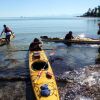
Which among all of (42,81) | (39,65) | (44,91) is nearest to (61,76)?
(39,65)

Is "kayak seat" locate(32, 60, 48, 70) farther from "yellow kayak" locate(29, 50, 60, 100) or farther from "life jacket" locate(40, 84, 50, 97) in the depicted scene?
"life jacket" locate(40, 84, 50, 97)

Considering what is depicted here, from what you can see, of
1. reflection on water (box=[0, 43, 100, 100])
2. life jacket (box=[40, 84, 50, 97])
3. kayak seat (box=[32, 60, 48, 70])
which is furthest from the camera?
kayak seat (box=[32, 60, 48, 70])

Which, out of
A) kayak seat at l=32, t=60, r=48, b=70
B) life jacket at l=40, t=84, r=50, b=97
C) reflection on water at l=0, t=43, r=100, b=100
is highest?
kayak seat at l=32, t=60, r=48, b=70

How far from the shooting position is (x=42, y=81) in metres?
13.8

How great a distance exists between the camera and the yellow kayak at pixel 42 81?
12.0 metres


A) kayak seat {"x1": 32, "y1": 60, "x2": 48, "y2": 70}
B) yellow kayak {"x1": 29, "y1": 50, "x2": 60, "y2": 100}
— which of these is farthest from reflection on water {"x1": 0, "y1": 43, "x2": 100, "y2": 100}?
kayak seat {"x1": 32, "y1": 60, "x2": 48, "y2": 70}

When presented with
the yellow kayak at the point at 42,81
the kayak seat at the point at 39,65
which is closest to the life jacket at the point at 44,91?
the yellow kayak at the point at 42,81

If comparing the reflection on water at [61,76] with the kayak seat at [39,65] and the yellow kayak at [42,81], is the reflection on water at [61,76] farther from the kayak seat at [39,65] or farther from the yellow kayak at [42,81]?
the kayak seat at [39,65]

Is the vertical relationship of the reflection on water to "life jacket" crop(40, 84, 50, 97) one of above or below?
below

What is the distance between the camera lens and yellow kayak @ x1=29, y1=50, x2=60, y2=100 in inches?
473

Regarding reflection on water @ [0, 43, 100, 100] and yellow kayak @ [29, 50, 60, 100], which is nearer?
yellow kayak @ [29, 50, 60, 100]

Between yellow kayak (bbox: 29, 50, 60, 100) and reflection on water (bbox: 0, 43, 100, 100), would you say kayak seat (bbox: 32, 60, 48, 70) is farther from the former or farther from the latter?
reflection on water (bbox: 0, 43, 100, 100)

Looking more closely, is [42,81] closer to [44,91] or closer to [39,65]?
[44,91]

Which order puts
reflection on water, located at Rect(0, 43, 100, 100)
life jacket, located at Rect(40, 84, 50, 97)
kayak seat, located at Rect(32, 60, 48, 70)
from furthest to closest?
kayak seat, located at Rect(32, 60, 48, 70), reflection on water, located at Rect(0, 43, 100, 100), life jacket, located at Rect(40, 84, 50, 97)
